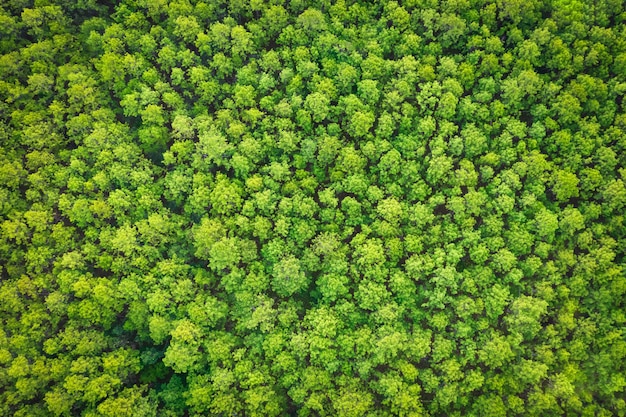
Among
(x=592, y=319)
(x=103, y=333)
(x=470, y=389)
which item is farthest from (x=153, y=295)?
(x=592, y=319)

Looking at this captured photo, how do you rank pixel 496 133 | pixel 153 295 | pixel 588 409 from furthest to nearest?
pixel 496 133, pixel 153 295, pixel 588 409

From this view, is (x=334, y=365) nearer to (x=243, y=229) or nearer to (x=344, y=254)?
(x=344, y=254)

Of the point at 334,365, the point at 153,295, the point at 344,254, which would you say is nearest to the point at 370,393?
the point at 334,365

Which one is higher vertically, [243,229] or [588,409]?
[243,229]

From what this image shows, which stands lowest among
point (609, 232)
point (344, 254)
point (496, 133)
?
point (344, 254)

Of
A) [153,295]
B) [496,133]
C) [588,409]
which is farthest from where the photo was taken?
[496,133]

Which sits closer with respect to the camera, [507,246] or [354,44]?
[507,246]

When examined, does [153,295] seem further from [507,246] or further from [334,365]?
[507,246]
